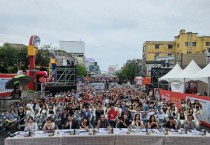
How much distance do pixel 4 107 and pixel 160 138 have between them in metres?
16.8

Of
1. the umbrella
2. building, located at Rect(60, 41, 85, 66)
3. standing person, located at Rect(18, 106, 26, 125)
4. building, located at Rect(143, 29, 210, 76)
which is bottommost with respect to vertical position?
standing person, located at Rect(18, 106, 26, 125)

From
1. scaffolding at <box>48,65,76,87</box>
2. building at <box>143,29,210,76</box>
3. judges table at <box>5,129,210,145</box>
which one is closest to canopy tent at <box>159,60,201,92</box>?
judges table at <box>5,129,210,145</box>

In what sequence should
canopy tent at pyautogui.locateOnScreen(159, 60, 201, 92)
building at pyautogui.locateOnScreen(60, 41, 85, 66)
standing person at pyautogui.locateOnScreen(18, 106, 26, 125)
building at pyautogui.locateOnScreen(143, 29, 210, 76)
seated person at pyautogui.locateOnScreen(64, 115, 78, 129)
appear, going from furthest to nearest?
building at pyautogui.locateOnScreen(60, 41, 85, 66)
building at pyautogui.locateOnScreen(143, 29, 210, 76)
canopy tent at pyautogui.locateOnScreen(159, 60, 201, 92)
standing person at pyautogui.locateOnScreen(18, 106, 26, 125)
seated person at pyautogui.locateOnScreen(64, 115, 78, 129)

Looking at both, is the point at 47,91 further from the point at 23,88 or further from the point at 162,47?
the point at 162,47

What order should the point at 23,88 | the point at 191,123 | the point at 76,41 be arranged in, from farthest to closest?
the point at 76,41
the point at 23,88
the point at 191,123

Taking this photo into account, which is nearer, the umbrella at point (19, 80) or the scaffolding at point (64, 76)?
the umbrella at point (19, 80)

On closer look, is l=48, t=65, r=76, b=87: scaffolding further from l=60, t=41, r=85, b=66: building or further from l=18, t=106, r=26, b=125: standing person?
l=60, t=41, r=85, b=66: building

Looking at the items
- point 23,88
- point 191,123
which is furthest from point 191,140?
point 23,88

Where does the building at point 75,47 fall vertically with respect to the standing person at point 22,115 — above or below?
above

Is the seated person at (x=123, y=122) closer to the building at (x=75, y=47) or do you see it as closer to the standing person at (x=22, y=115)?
the standing person at (x=22, y=115)

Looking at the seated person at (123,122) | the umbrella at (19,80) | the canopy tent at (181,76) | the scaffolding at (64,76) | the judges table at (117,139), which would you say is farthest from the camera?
the scaffolding at (64,76)

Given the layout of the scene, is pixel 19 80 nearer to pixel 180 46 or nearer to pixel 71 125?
pixel 71 125

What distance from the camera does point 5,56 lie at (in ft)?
187

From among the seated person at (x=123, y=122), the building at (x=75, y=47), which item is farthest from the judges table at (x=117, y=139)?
the building at (x=75, y=47)
